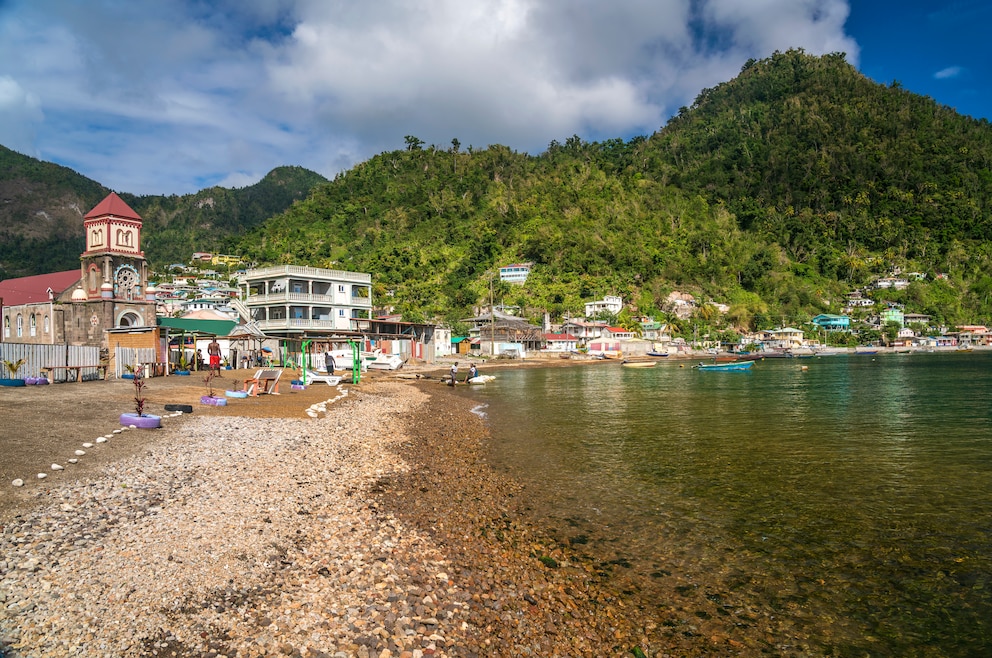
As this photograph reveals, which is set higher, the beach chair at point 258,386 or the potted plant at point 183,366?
the potted plant at point 183,366

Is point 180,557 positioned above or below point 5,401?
below

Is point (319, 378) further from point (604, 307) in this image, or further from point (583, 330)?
point (604, 307)

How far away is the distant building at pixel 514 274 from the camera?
114519 mm

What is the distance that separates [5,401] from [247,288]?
4322cm

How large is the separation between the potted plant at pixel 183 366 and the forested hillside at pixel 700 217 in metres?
51.7

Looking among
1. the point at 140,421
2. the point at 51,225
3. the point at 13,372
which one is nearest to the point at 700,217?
the point at 13,372

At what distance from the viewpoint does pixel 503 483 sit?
1418cm

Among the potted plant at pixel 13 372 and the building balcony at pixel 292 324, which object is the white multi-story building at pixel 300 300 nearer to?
the building balcony at pixel 292 324

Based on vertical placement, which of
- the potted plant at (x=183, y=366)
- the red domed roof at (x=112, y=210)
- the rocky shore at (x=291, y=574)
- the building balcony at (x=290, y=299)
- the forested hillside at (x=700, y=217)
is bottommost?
A: the rocky shore at (x=291, y=574)

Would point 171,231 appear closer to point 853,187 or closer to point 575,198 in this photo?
point 575,198

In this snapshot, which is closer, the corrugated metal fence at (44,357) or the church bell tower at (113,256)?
the corrugated metal fence at (44,357)

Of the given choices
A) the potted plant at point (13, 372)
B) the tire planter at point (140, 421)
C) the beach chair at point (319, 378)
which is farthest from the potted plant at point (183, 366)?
the tire planter at point (140, 421)

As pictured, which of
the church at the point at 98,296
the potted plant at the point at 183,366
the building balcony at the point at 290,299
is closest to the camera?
the potted plant at the point at 183,366

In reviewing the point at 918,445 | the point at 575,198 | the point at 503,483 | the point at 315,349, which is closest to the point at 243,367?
the point at 315,349
